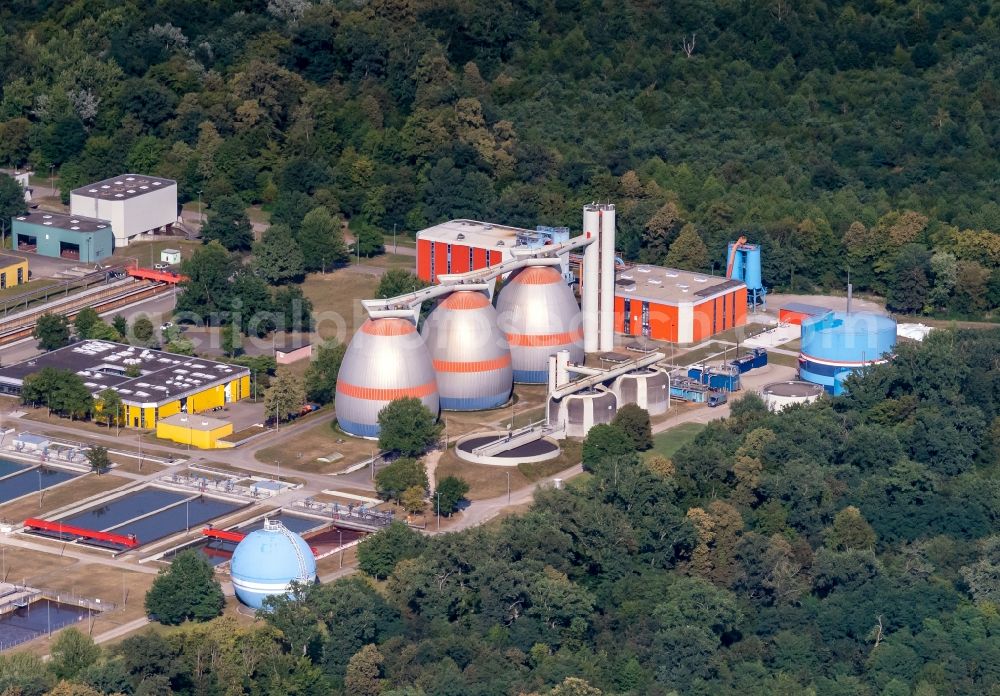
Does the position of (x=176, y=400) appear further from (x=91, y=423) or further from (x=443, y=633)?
(x=443, y=633)

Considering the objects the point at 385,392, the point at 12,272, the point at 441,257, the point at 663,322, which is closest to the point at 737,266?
the point at 663,322

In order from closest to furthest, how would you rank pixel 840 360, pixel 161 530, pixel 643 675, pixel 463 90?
1. pixel 643 675
2. pixel 161 530
3. pixel 840 360
4. pixel 463 90

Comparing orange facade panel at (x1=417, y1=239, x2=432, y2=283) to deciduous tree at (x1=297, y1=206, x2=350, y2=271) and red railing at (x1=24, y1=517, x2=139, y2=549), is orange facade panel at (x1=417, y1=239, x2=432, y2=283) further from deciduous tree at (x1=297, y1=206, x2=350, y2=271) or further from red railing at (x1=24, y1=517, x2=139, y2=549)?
red railing at (x1=24, y1=517, x2=139, y2=549)

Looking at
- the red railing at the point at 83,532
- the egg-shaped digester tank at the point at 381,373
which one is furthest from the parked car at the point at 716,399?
the red railing at the point at 83,532

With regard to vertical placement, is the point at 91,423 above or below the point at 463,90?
below

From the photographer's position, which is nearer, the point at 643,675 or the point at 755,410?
the point at 643,675

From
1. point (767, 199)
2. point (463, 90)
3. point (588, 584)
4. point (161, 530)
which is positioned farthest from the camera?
point (463, 90)

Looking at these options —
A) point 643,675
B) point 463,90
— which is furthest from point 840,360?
point 463,90
